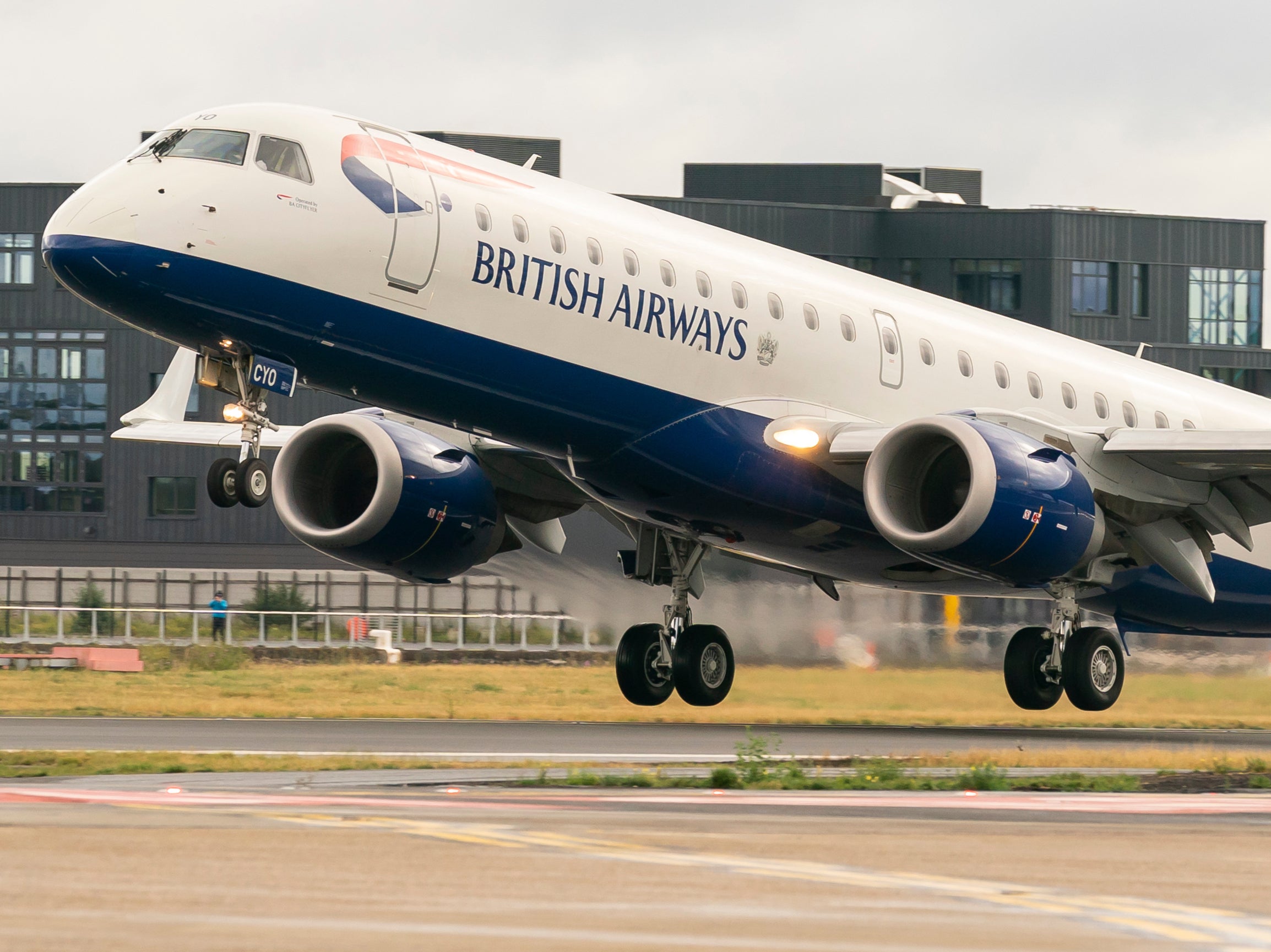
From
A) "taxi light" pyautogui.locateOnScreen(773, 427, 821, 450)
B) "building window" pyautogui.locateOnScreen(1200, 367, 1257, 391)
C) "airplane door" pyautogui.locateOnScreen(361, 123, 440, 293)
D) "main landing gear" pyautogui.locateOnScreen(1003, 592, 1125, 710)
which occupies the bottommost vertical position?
"main landing gear" pyautogui.locateOnScreen(1003, 592, 1125, 710)

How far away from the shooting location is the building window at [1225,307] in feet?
225

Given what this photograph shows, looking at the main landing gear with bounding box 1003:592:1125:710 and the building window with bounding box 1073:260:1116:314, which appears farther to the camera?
the building window with bounding box 1073:260:1116:314

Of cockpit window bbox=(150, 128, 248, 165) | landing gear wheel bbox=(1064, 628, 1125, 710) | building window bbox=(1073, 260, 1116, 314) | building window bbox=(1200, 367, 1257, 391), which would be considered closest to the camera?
cockpit window bbox=(150, 128, 248, 165)

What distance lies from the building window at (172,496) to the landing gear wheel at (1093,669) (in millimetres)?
46200

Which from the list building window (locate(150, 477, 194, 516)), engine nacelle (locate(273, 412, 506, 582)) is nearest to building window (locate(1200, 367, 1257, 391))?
building window (locate(150, 477, 194, 516))

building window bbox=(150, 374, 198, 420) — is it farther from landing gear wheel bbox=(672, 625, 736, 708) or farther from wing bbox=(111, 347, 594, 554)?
landing gear wheel bbox=(672, 625, 736, 708)

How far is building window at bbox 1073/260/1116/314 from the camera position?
66375mm

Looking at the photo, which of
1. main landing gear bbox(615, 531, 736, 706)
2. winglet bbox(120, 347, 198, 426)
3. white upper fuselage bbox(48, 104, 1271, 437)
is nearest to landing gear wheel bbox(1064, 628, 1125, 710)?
white upper fuselage bbox(48, 104, 1271, 437)

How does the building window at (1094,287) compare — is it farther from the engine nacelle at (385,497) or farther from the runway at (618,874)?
the runway at (618,874)

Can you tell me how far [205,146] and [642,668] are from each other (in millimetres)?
10602

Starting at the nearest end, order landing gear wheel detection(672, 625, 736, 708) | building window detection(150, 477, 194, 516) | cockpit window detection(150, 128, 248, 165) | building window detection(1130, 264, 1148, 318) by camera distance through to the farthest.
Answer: cockpit window detection(150, 128, 248, 165), landing gear wheel detection(672, 625, 736, 708), building window detection(150, 477, 194, 516), building window detection(1130, 264, 1148, 318)

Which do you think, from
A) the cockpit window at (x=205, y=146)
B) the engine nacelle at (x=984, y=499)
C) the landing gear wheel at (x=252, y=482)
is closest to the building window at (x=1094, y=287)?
the engine nacelle at (x=984, y=499)

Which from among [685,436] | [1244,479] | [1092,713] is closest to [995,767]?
[685,436]

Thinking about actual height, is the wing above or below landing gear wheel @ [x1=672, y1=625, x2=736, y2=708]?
above
